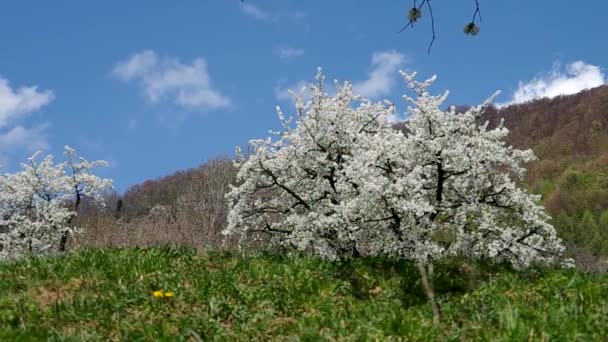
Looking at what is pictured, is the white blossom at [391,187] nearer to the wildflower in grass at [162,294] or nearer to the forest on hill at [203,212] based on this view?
the forest on hill at [203,212]

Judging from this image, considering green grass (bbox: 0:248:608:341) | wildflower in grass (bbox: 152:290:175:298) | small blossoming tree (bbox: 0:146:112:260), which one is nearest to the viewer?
green grass (bbox: 0:248:608:341)

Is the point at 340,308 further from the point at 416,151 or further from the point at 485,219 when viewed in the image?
the point at 485,219

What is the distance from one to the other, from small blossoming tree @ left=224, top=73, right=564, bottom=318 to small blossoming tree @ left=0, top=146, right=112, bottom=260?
12439 mm

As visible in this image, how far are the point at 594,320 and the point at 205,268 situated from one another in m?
5.18

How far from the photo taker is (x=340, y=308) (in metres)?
7.80

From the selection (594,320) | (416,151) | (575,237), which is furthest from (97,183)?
(575,237)

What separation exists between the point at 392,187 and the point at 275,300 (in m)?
11.1

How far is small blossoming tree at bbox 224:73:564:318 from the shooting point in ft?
64.2

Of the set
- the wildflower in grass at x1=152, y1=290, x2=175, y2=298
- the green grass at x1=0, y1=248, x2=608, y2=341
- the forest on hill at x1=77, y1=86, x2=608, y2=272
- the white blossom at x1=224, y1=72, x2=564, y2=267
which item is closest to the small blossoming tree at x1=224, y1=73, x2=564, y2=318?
the white blossom at x1=224, y1=72, x2=564, y2=267

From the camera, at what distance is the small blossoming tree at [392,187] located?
771 inches

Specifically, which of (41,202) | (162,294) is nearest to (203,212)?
(41,202)

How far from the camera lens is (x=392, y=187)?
61.4 ft

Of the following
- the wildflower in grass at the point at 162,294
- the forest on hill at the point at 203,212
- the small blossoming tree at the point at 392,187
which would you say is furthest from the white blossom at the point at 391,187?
the wildflower in grass at the point at 162,294

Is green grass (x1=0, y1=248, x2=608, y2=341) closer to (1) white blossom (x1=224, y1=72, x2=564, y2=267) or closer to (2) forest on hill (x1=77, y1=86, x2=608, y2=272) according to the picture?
(2) forest on hill (x1=77, y1=86, x2=608, y2=272)
